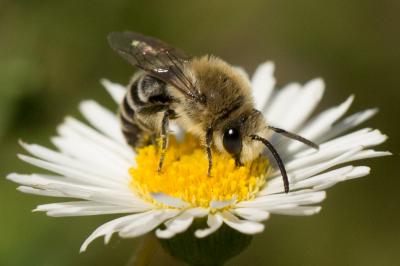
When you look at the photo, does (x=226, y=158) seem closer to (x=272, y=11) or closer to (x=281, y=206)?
(x=281, y=206)

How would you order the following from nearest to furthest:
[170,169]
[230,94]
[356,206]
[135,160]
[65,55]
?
[230,94]
[170,169]
[135,160]
[356,206]
[65,55]

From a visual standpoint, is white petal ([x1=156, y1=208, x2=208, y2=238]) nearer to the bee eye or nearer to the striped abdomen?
the bee eye

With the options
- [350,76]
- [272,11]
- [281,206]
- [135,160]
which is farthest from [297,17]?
[281,206]

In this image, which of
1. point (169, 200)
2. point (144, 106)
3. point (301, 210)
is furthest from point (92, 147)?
point (301, 210)

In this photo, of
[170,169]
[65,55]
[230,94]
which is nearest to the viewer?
[230,94]

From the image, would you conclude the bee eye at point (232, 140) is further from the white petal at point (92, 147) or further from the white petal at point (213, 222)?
the white petal at point (92, 147)

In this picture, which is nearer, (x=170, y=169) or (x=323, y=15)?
(x=170, y=169)

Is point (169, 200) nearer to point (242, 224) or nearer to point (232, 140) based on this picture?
point (242, 224)

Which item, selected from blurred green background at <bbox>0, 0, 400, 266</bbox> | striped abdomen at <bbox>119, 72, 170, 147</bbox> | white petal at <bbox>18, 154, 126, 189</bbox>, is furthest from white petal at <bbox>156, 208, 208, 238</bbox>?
blurred green background at <bbox>0, 0, 400, 266</bbox>
